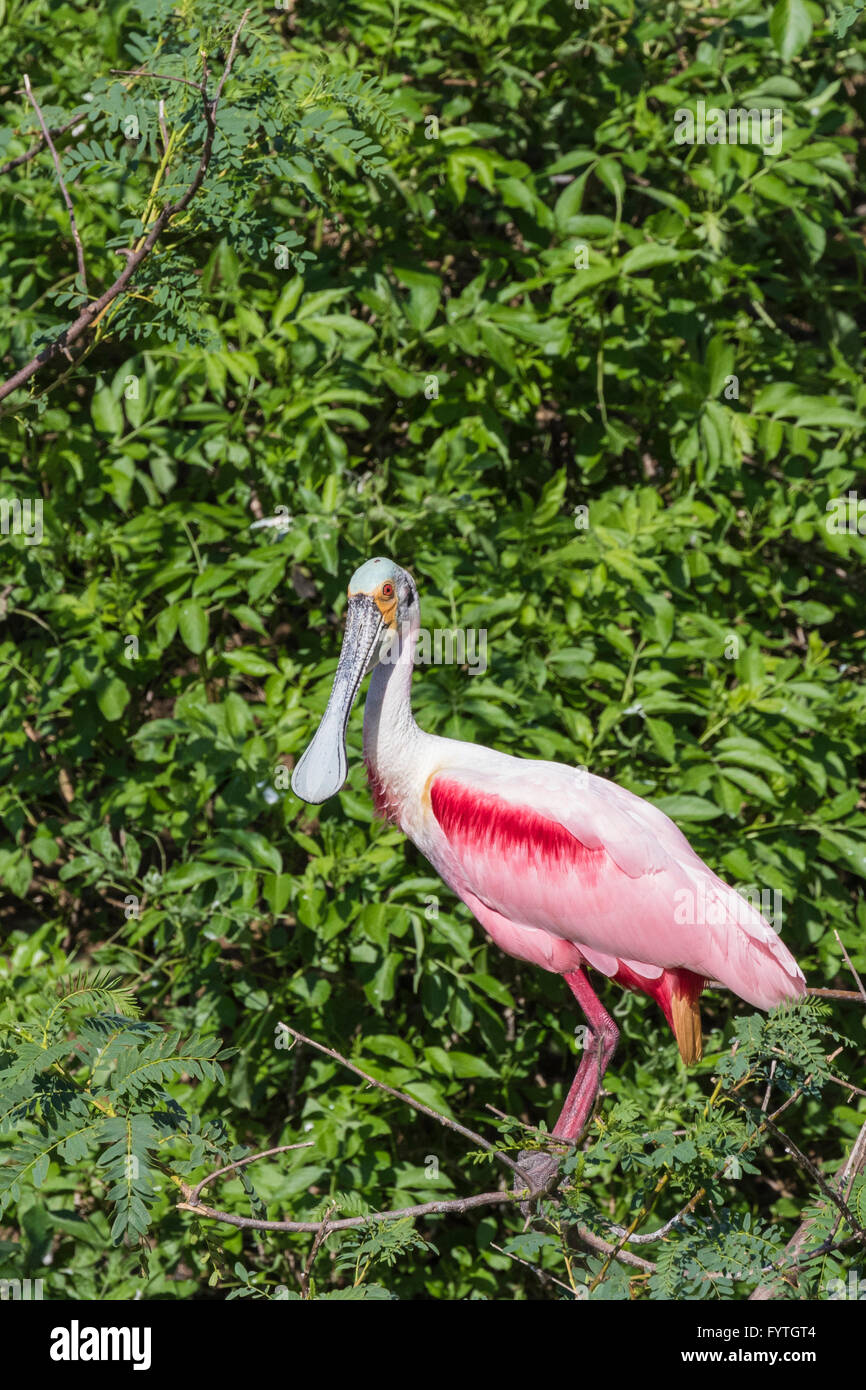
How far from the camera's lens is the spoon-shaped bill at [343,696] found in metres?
2.72

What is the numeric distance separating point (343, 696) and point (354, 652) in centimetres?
9

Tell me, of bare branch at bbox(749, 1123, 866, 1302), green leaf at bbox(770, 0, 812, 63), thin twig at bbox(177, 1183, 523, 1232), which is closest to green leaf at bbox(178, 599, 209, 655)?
thin twig at bbox(177, 1183, 523, 1232)

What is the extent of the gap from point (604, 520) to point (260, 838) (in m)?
1.41

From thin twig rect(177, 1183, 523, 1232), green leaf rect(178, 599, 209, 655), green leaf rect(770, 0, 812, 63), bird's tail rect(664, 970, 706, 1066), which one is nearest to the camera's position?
thin twig rect(177, 1183, 523, 1232)

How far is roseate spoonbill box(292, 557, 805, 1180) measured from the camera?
109 inches

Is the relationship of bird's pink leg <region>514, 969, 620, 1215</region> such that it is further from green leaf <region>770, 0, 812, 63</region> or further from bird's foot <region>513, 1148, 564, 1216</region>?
green leaf <region>770, 0, 812, 63</region>

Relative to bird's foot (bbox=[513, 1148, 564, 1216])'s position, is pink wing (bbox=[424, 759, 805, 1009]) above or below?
above

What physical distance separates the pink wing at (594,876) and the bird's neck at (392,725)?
9 centimetres

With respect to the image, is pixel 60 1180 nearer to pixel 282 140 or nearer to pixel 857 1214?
pixel 857 1214

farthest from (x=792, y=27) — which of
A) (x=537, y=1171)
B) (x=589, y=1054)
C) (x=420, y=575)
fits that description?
(x=537, y=1171)

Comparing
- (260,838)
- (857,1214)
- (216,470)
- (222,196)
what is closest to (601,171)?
(216,470)

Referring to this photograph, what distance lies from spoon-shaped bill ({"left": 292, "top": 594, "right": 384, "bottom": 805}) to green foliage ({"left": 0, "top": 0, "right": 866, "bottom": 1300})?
2.29 ft

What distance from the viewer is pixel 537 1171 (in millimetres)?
3006

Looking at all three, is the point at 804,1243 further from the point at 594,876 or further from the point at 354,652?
the point at 354,652
